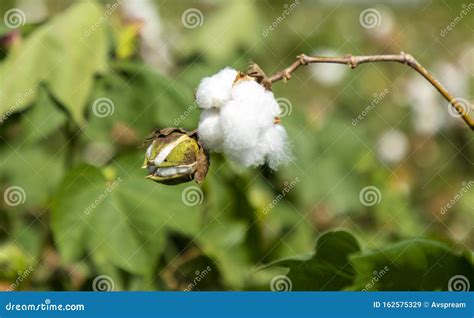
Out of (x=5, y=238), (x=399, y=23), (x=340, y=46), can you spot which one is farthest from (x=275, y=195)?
(x=399, y=23)

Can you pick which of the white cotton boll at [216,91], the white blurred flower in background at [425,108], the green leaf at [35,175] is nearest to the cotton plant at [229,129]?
the white cotton boll at [216,91]

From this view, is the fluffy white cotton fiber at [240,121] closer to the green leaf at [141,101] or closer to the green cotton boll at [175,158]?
the green cotton boll at [175,158]

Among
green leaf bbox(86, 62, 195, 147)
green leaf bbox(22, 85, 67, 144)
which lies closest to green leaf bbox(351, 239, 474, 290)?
green leaf bbox(86, 62, 195, 147)

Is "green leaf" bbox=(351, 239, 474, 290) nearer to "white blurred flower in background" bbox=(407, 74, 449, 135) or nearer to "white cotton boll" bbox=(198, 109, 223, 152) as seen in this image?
"white cotton boll" bbox=(198, 109, 223, 152)

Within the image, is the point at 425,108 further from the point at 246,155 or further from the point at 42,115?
the point at 246,155

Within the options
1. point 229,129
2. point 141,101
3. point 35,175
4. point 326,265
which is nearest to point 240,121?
point 229,129

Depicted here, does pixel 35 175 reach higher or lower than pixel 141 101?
lower
